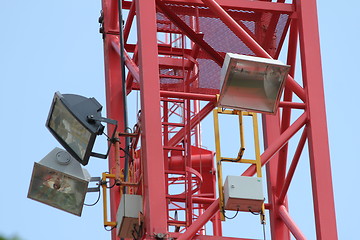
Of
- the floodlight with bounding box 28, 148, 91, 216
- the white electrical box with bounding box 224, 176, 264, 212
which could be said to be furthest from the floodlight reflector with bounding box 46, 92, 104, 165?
the white electrical box with bounding box 224, 176, 264, 212

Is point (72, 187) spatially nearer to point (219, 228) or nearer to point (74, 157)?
point (74, 157)

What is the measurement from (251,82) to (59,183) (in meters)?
3.45

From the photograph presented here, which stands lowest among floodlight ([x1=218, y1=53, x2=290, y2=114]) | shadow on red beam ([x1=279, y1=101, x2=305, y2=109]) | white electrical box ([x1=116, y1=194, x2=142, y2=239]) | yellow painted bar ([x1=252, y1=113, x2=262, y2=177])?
white electrical box ([x1=116, y1=194, x2=142, y2=239])

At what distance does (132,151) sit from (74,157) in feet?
4.39

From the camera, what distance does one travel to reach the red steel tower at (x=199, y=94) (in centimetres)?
1505

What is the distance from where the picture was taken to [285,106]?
1625cm

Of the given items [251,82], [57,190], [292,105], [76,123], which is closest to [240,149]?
[251,82]

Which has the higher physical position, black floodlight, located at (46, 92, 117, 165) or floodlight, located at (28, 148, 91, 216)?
black floodlight, located at (46, 92, 117, 165)

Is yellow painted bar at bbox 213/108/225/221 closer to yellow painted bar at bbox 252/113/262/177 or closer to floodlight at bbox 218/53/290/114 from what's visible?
yellow painted bar at bbox 252/113/262/177

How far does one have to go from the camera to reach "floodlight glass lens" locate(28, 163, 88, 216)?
1554 centimetres

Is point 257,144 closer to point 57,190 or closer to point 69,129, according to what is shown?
point 69,129

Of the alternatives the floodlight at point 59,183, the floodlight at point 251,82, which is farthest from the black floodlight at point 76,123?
the floodlight at point 251,82

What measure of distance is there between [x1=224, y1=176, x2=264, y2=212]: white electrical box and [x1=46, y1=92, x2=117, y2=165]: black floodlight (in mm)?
1933

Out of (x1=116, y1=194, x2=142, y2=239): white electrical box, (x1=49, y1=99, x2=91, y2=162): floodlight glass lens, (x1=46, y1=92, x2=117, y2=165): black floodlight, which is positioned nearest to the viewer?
(x1=46, y1=92, x2=117, y2=165): black floodlight
